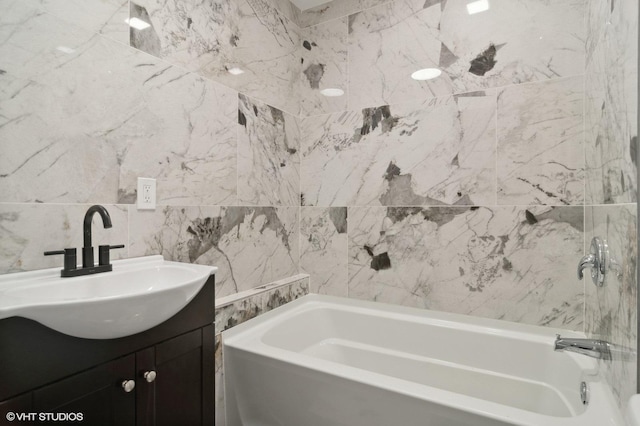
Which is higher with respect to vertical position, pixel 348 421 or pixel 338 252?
pixel 338 252

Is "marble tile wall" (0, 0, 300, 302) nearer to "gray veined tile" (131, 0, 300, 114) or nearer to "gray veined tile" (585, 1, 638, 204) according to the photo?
"gray veined tile" (131, 0, 300, 114)

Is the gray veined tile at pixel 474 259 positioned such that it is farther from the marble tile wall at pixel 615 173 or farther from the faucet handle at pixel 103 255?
the faucet handle at pixel 103 255

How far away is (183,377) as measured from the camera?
1.15m

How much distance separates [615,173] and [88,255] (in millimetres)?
1754

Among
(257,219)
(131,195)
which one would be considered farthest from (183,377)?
(257,219)

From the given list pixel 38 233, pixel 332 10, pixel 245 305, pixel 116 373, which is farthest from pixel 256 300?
pixel 332 10

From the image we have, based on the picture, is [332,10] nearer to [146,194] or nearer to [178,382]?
[146,194]

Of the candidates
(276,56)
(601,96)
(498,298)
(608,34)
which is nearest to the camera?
(608,34)

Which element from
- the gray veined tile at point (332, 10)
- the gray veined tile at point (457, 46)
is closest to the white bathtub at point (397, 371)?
the gray veined tile at point (457, 46)

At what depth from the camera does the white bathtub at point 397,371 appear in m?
1.12

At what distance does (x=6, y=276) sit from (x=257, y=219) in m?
1.17

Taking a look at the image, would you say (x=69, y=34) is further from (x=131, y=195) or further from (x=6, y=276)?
(x=6, y=276)

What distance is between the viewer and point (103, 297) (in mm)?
794

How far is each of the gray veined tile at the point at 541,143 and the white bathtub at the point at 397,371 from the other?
27.6 inches
